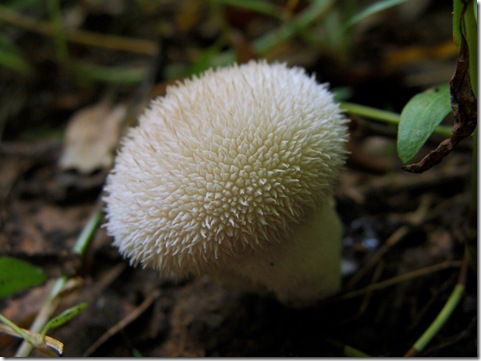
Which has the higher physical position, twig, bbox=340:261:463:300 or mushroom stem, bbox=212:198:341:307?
mushroom stem, bbox=212:198:341:307

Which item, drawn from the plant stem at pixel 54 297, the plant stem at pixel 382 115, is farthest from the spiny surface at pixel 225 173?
the plant stem at pixel 54 297

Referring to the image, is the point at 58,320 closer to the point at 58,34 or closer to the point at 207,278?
the point at 207,278

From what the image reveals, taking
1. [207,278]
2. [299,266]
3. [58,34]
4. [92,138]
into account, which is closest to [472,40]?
[299,266]

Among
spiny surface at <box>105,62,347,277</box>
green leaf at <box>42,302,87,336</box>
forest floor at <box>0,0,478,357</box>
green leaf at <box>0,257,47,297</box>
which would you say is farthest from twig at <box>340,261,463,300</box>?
green leaf at <box>0,257,47,297</box>

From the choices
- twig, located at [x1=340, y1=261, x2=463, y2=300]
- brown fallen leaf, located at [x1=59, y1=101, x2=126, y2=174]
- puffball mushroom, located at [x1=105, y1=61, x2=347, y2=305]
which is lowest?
twig, located at [x1=340, y1=261, x2=463, y2=300]

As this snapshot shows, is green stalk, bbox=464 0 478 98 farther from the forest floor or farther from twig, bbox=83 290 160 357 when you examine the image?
twig, bbox=83 290 160 357

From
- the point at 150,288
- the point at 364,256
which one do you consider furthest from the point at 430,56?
the point at 150,288
